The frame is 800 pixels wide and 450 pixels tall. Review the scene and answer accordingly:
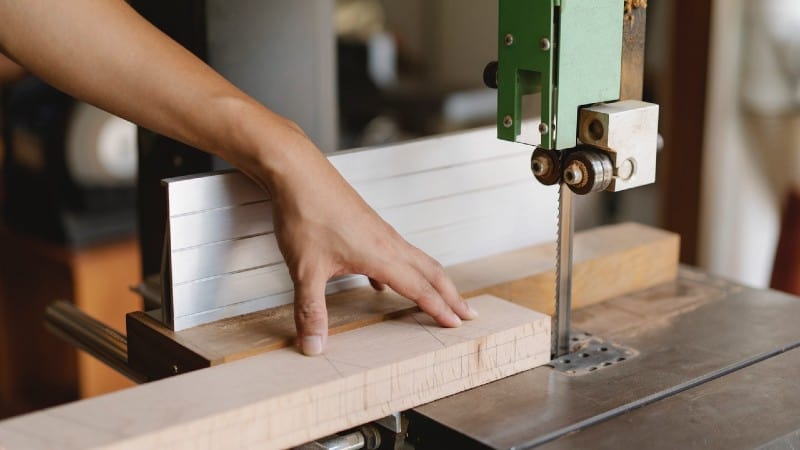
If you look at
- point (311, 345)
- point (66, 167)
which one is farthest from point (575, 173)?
point (66, 167)

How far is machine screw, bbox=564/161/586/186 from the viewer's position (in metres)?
1.25

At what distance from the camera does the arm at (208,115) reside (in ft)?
3.94

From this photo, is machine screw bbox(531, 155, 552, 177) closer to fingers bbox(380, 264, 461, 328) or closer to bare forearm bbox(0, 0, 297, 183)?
fingers bbox(380, 264, 461, 328)

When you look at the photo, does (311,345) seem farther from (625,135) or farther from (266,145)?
(625,135)

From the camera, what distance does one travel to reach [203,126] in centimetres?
124

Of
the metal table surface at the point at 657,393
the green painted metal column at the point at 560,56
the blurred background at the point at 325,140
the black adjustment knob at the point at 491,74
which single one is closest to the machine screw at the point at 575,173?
the green painted metal column at the point at 560,56

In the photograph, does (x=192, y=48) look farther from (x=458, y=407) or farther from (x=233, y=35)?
(x=458, y=407)

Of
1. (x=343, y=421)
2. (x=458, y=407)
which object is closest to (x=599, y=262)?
(x=458, y=407)

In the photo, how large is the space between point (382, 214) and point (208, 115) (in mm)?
303

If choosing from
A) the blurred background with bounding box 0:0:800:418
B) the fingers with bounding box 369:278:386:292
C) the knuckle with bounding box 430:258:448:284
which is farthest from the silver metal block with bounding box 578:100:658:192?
the blurred background with bounding box 0:0:800:418

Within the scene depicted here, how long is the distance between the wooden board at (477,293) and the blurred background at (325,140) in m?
0.31

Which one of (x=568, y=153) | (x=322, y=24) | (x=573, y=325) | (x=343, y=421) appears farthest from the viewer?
(x=322, y=24)

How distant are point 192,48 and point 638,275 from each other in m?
0.78

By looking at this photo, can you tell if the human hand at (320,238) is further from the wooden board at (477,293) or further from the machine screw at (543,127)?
the machine screw at (543,127)
